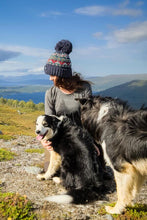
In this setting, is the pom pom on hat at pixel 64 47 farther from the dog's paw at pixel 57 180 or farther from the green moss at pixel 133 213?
the green moss at pixel 133 213

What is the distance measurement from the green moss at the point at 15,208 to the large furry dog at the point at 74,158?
0.68 meters

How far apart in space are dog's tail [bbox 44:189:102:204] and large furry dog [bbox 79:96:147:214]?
507 mm

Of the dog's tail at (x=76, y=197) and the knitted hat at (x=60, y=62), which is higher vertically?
the knitted hat at (x=60, y=62)

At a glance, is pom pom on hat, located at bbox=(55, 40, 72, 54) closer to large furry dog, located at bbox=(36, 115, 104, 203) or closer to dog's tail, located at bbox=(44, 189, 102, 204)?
large furry dog, located at bbox=(36, 115, 104, 203)

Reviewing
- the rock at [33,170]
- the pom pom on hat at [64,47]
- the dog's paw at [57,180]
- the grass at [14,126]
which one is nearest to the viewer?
the pom pom on hat at [64,47]

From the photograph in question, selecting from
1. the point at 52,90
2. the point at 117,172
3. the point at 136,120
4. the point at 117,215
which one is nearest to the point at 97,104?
the point at 136,120

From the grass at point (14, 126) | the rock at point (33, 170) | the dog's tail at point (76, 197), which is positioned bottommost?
the grass at point (14, 126)

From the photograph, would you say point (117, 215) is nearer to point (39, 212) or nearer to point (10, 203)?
point (39, 212)

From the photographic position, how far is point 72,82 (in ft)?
20.7

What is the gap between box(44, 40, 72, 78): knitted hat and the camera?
5.81 m

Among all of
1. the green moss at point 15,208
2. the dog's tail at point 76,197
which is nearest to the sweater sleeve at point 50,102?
the dog's tail at point 76,197

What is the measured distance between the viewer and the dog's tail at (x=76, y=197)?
4.99 metres

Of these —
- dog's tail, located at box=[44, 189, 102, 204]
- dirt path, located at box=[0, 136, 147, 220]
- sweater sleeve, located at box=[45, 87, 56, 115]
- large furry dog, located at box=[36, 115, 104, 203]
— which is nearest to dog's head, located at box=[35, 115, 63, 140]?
large furry dog, located at box=[36, 115, 104, 203]

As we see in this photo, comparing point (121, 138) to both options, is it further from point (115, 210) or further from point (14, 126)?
point (14, 126)
